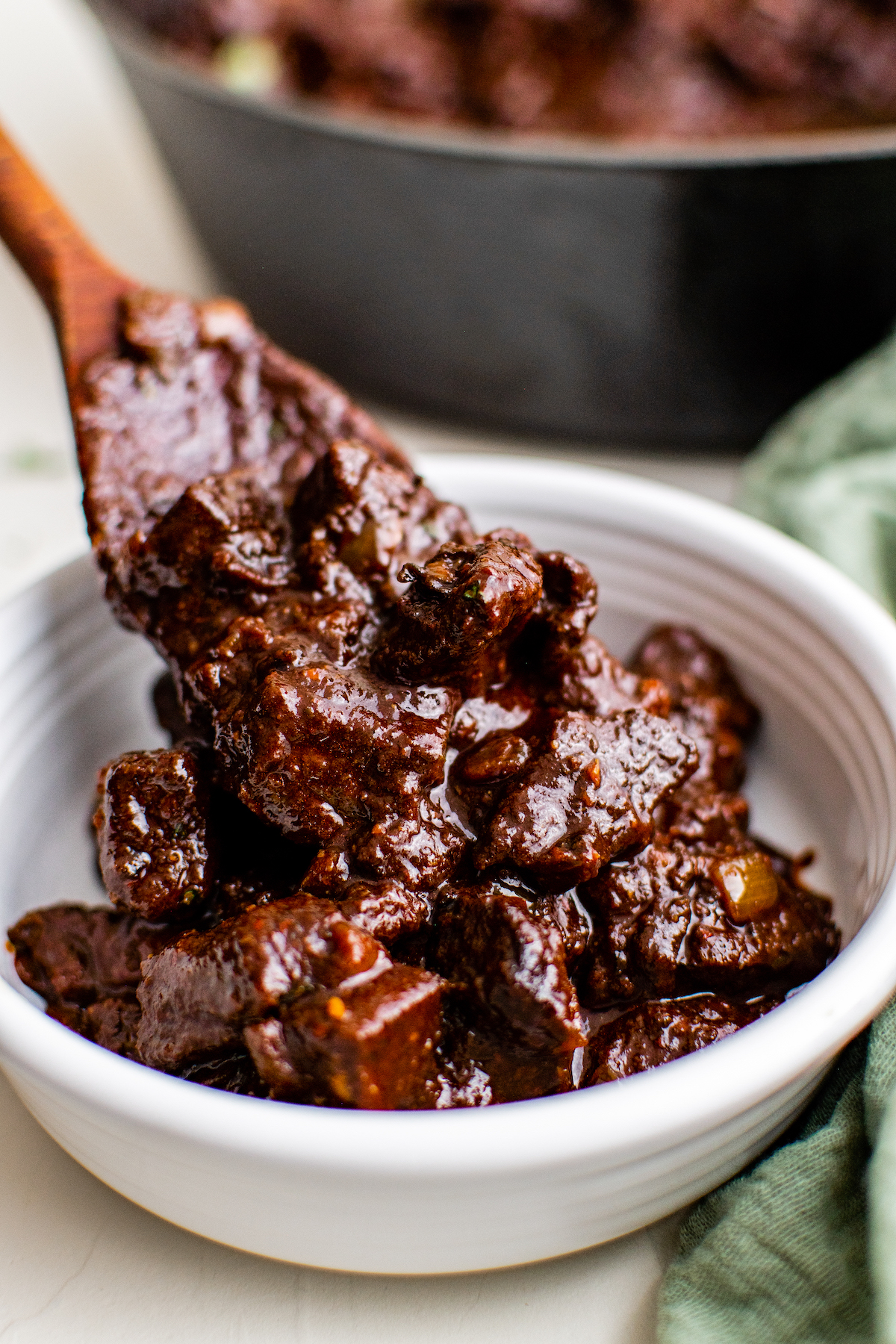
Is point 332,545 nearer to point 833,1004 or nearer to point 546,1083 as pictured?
point 546,1083

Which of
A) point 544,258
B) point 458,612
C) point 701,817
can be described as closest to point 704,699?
point 701,817

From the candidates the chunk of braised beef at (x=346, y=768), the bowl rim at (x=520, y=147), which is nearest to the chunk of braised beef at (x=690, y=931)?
the chunk of braised beef at (x=346, y=768)

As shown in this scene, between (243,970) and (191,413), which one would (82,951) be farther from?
(191,413)

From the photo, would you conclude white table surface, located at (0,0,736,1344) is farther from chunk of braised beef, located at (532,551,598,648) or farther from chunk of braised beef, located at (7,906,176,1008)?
chunk of braised beef, located at (532,551,598,648)

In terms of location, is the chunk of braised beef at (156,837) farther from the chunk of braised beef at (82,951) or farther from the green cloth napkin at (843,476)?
the green cloth napkin at (843,476)

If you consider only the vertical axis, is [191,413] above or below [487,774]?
above

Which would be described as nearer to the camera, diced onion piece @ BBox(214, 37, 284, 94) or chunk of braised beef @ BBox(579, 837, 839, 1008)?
chunk of braised beef @ BBox(579, 837, 839, 1008)

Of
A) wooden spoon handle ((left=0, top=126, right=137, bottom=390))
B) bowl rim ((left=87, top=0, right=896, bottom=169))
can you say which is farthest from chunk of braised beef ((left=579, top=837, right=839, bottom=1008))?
bowl rim ((left=87, top=0, right=896, bottom=169))
